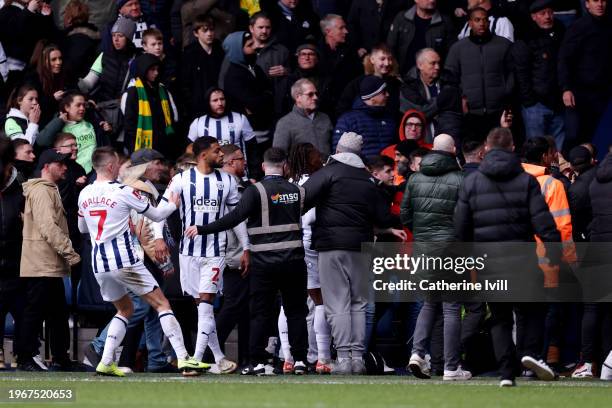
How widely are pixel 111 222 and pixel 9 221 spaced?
7.47 ft

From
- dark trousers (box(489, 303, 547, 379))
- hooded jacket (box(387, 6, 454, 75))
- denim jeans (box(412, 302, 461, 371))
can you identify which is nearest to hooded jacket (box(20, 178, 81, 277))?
denim jeans (box(412, 302, 461, 371))

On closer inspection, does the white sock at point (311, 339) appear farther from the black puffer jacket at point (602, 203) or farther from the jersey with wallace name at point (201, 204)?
the black puffer jacket at point (602, 203)

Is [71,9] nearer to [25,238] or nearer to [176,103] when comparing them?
[176,103]

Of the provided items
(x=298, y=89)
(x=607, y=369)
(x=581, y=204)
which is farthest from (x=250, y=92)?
(x=607, y=369)

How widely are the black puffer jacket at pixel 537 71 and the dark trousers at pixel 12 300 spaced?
6647 mm

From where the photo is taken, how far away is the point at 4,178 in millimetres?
16484

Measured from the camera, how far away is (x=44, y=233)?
1611 centimetres

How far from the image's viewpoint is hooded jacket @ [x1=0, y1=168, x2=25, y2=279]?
16.6 metres

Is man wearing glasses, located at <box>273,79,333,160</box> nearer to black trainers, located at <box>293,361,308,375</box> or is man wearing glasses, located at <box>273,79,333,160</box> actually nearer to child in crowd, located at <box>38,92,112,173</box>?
child in crowd, located at <box>38,92,112,173</box>

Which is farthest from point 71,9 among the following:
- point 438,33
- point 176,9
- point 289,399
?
point 289,399

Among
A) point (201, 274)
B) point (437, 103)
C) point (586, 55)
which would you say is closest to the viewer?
point (201, 274)

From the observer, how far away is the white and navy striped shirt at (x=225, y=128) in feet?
62.6

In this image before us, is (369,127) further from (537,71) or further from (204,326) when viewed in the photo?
(204,326)

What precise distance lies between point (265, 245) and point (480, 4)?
20.6 ft
